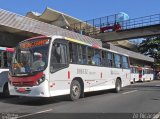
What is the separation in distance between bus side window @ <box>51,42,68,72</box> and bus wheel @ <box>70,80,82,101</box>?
50.1 inches

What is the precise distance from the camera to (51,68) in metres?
14.2

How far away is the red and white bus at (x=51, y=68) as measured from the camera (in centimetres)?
1394

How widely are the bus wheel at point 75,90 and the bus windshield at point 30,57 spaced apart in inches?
95.1

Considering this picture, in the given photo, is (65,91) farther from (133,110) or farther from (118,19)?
(118,19)

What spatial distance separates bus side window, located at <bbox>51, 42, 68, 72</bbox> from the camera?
47.2 ft

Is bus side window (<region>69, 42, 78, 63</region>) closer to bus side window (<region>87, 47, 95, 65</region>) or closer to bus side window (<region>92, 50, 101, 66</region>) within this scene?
bus side window (<region>87, 47, 95, 65</region>)

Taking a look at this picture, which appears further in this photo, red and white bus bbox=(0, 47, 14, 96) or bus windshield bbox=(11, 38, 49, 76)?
red and white bus bbox=(0, 47, 14, 96)

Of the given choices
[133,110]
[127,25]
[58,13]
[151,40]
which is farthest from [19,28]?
A: [151,40]

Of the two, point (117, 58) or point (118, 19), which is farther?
point (118, 19)

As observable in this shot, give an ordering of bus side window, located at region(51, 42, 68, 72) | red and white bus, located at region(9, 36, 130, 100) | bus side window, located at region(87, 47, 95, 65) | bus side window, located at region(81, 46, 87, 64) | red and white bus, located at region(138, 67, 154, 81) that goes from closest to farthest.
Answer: red and white bus, located at region(9, 36, 130, 100), bus side window, located at region(51, 42, 68, 72), bus side window, located at region(81, 46, 87, 64), bus side window, located at region(87, 47, 95, 65), red and white bus, located at region(138, 67, 154, 81)

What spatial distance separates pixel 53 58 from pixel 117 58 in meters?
8.93

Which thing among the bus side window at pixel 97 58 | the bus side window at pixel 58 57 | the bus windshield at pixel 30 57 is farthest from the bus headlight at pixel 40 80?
the bus side window at pixel 97 58

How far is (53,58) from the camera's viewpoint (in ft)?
47.1

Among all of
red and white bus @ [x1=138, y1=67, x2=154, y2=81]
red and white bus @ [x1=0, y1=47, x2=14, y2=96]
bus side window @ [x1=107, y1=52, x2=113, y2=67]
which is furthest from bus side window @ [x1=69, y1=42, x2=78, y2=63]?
red and white bus @ [x1=138, y1=67, x2=154, y2=81]
